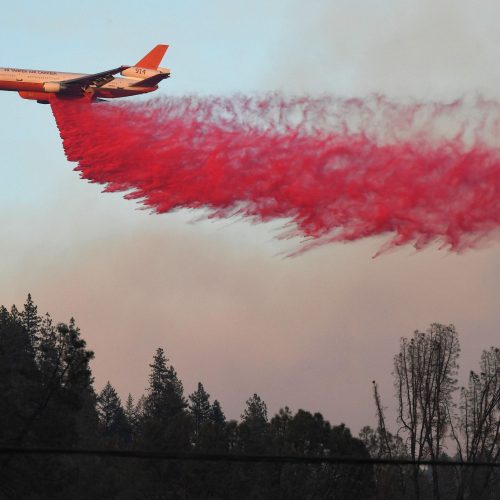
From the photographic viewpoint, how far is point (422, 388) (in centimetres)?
6347

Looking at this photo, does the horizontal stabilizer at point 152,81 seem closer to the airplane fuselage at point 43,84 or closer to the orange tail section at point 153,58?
the airplane fuselage at point 43,84

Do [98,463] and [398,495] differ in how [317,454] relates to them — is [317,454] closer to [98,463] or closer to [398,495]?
[398,495]

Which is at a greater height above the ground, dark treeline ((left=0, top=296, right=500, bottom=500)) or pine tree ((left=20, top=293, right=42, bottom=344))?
pine tree ((left=20, top=293, right=42, bottom=344))

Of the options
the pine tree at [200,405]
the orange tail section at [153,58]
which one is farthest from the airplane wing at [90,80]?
the pine tree at [200,405]

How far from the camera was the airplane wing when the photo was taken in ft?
196

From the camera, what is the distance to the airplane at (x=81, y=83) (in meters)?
59.5

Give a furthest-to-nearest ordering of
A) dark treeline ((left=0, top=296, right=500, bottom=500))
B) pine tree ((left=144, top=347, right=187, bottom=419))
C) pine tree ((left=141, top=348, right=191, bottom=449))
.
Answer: pine tree ((left=144, top=347, right=187, bottom=419)) → pine tree ((left=141, top=348, right=191, bottom=449)) → dark treeline ((left=0, top=296, right=500, bottom=500))

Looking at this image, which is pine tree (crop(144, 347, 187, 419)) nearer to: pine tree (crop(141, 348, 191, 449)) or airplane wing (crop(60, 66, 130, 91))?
pine tree (crop(141, 348, 191, 449))

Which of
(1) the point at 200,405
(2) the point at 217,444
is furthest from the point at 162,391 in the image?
(2) the point at 217,444

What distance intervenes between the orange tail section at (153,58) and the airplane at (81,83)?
3.98 meters

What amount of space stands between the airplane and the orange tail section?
3984 millimetres

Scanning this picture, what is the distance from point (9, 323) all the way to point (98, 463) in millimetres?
27981

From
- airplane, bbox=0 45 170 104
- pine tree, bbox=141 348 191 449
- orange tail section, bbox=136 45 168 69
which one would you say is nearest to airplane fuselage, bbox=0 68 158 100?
airplane, bbox=0 45 170 104

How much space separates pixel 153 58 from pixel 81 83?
8.40 metres
